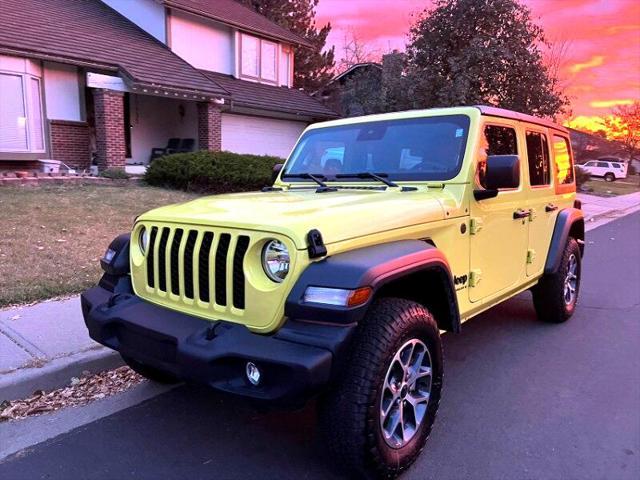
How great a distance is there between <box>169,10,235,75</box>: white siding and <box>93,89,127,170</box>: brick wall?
428cm

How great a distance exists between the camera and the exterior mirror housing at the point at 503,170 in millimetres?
3330

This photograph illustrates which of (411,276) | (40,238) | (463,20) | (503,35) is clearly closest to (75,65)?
(40,238)

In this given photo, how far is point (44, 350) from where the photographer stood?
157 inches

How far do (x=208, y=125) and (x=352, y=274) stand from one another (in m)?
14.5

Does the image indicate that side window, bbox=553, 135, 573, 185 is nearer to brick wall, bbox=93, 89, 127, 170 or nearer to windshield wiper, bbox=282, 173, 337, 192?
windshield wiper, bbox=282, 173, 337, 192

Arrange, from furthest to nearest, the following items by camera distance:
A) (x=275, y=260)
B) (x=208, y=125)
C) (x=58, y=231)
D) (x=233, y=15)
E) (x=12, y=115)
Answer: (x=233, y=15) → (x=208, y=125) → (x=12, y=115) → (x=58, y=231) → (x=275, y=260)

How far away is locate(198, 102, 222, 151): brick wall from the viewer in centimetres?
1603

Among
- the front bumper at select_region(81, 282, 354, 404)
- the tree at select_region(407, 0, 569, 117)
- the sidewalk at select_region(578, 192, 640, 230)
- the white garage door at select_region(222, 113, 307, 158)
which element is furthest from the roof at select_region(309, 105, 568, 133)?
the white garage door at select_region(222, 113, 307, 158)

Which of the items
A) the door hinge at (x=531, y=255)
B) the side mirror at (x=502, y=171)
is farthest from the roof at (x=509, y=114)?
the door hinge at (x=531, y=255)

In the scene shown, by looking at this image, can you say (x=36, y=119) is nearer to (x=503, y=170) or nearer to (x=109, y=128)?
(x=109, y=128)

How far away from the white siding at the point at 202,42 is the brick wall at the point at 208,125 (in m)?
2.36

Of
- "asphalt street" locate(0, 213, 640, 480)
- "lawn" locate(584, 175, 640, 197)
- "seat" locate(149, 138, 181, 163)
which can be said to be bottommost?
"lawn" locate(584, 175, 640, 197)

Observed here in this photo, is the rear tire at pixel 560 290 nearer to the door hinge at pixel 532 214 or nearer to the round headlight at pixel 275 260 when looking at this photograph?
the door hinge at pixel 532 214

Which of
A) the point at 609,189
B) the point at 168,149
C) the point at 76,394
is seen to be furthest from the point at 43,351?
the point at 609,189
